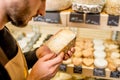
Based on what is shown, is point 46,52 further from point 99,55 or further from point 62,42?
point 99,55

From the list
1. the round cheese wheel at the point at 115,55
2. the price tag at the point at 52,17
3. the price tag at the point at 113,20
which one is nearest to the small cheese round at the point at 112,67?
the round cheese wheel at the point at 115,55

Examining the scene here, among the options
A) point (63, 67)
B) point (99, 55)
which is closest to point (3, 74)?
point (63, 67)

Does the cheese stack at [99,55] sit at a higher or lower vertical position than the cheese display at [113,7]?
lower

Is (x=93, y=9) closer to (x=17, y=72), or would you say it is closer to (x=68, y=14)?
(x=68, y=14)

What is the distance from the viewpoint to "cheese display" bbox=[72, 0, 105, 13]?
123 centimetres

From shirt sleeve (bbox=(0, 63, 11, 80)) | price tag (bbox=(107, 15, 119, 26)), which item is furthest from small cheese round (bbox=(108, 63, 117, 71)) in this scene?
shirt sleeve (bbox=(0, 63, 11, 80))

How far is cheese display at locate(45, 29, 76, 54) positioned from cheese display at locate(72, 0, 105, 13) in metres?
0.18

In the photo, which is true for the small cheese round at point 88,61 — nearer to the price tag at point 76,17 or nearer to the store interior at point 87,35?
the store interior at point 87,35

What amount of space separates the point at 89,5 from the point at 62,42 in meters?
0.27

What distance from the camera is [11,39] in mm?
1240

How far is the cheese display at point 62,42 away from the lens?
129 centimetres

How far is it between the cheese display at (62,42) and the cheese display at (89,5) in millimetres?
179

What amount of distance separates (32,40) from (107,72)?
80 centimetres

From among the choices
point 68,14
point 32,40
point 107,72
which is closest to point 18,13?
point 68,14
